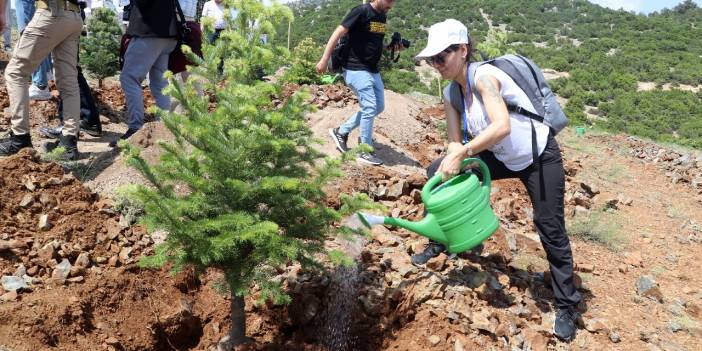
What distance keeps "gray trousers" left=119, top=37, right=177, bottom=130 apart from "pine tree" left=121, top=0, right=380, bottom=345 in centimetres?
215

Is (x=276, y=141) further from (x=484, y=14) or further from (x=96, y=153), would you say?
(x=484, y=14)

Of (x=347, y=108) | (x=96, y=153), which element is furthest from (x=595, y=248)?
(x=96, y=153)

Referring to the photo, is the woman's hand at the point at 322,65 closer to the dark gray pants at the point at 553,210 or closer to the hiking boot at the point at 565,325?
the dark gray pants at the point at 553,210

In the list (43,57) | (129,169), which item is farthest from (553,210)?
(43,57)

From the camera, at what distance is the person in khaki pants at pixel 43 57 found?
3957mm

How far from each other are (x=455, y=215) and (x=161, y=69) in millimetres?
3376

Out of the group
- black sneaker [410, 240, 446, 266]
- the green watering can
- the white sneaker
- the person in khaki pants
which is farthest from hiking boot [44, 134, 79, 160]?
black sneaker [410, 240, 446, 266]

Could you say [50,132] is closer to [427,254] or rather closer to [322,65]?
[322,65]

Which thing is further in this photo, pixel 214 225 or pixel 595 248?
pixel 595 248

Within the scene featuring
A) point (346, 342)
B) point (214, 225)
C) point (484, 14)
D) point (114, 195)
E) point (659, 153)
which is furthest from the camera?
point (484, 14)

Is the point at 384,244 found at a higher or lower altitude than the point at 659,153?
higher

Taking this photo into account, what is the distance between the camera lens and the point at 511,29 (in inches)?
2584

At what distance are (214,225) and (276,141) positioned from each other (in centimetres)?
48

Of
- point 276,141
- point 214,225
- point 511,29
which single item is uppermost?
point 276,141
